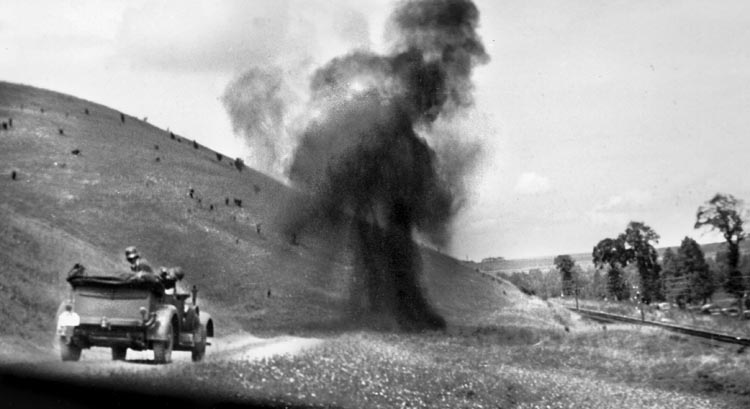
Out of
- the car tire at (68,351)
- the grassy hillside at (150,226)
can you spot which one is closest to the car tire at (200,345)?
the grassy hillside at (150,226)

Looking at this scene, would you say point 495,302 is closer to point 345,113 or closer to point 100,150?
point 345,113

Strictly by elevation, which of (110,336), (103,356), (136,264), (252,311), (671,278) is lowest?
(103,356)

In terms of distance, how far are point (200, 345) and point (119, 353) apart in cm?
203

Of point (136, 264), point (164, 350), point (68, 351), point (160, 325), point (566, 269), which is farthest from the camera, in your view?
point (566, 269)

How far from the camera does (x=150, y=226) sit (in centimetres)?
2097

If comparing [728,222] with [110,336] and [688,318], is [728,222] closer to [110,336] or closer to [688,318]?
[688,318]

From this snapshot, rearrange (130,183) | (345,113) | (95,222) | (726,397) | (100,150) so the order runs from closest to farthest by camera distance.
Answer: (726,397) < (95,222) < (130,183) < (100,150) < (345,113)

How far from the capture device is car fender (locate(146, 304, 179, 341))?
1486 cm

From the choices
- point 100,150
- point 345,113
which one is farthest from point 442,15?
point 100,150

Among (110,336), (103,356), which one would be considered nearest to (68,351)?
(103,356)

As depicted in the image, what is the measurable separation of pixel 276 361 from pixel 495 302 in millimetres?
10450

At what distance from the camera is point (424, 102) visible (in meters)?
30.3

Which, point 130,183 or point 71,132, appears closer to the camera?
point 130,183

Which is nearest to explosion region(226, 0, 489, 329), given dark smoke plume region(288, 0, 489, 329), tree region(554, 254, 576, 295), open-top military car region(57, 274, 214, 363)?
dark smoke plume region(288, 0, 489, 329)
